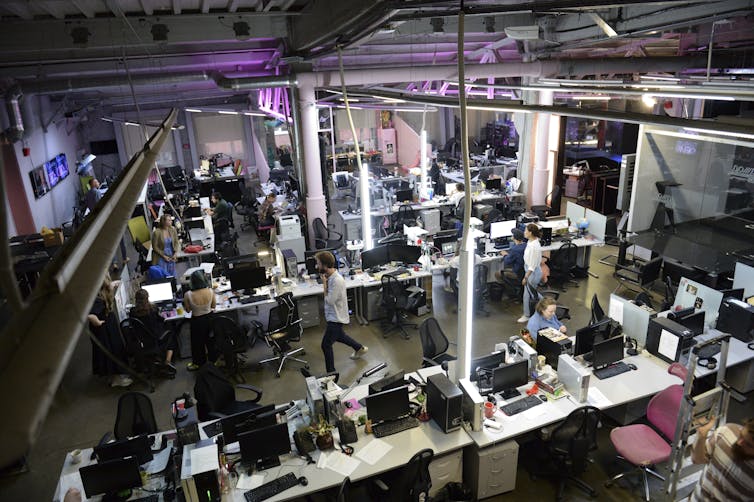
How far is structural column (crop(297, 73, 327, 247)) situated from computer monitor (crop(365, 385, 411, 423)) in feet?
23.7

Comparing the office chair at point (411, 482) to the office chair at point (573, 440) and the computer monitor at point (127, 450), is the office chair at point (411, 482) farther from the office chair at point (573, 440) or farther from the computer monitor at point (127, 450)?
the computer monitor at point (127, 450)

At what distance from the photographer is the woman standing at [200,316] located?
7273 millimetres

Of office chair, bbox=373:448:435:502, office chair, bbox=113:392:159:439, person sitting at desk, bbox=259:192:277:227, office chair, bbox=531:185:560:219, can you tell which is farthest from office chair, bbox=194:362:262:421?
office chair, bbox=531:185:560:219

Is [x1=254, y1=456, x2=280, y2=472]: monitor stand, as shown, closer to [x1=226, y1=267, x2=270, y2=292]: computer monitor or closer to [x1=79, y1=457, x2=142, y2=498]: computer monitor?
[x1=79, y1=457, x2=142, y2=498]: computer monitor

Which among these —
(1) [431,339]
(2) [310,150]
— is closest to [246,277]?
(1) [431,339]

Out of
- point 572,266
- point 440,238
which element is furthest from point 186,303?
point 572,266

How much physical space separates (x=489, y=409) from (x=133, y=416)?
146 inches

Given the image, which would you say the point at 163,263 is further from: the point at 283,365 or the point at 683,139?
the point at 683,139

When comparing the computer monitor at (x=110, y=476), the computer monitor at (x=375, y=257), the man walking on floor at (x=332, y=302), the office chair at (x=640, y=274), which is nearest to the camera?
the computer monitor at (x=110, y=476)

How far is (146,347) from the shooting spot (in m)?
7.32

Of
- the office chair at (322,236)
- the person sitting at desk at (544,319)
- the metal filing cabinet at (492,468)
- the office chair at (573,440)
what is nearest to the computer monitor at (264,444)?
the metal filing cabinet at (492,468)

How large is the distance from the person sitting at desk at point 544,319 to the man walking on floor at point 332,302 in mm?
2442

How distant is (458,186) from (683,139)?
5.61 metres

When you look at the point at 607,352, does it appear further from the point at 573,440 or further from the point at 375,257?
the point at 375,257
